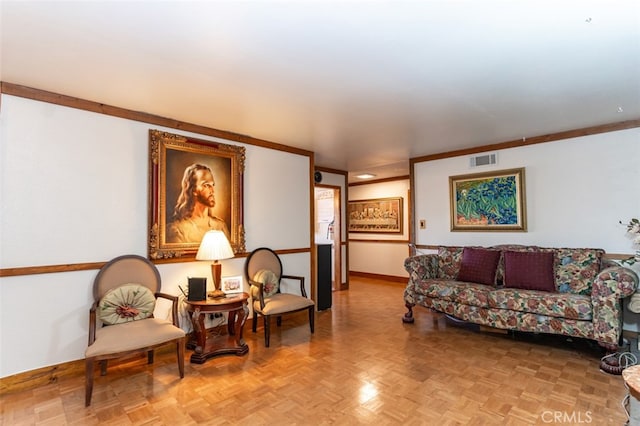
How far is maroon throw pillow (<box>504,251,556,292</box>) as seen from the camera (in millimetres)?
3344

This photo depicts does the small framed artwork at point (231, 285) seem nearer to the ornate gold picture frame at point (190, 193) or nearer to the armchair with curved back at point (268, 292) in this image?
the armchair with curved back at point (268, 292)

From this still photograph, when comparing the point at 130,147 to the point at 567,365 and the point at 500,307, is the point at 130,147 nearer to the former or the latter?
the point at 500,307

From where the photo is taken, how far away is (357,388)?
242 centimetres

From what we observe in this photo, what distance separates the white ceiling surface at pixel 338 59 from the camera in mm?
1687

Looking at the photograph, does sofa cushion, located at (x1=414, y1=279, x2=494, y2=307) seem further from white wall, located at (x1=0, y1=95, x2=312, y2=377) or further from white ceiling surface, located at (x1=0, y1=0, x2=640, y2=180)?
white wall, located at (x1=0, y1=95, x2=312, y2=377)

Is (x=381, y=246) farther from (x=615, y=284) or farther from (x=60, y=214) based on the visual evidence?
(x=60, y=214)

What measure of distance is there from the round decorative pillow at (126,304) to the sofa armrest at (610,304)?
3875mm

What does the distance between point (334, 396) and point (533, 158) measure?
3.71 m

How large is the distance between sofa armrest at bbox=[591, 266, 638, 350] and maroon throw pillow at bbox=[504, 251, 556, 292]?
1.73ft

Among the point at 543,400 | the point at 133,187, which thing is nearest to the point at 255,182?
the point at 133,187

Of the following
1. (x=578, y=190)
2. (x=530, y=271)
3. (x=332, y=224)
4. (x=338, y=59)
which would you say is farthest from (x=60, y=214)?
(x=578, y=190)

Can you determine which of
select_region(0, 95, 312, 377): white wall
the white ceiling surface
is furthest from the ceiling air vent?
select_region(0, 95, 312, 377): white wall

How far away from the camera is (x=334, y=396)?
231 centimetres

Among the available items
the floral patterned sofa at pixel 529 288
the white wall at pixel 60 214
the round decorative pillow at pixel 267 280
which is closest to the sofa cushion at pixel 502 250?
the floral patterned sofa at pixel 529 288
